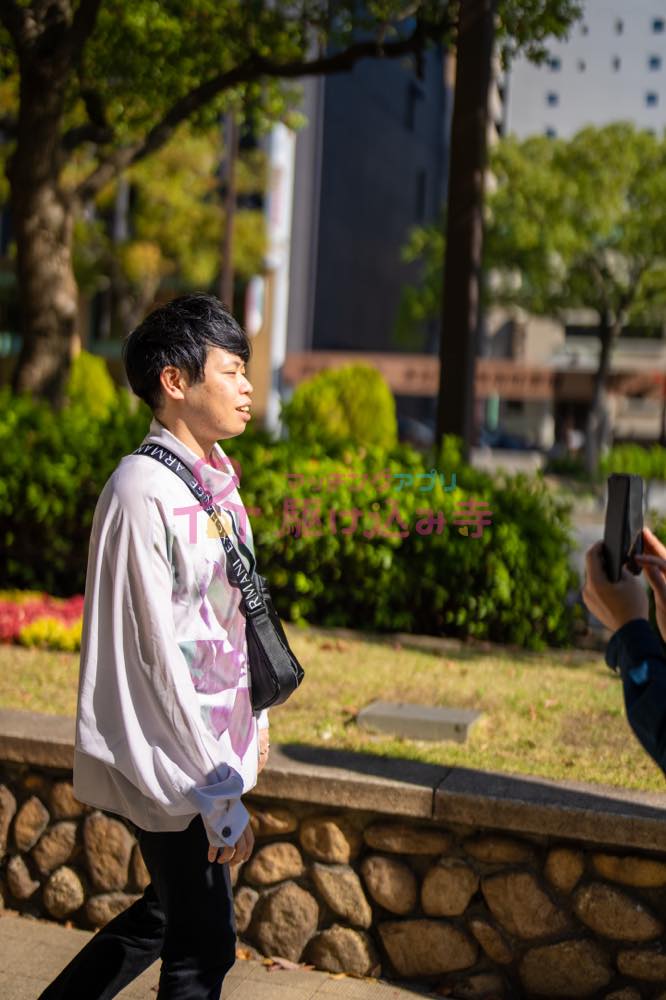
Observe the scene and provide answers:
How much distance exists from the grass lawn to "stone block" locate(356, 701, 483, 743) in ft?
0.21

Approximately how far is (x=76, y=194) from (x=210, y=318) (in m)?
8.25

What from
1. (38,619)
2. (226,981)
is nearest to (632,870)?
(226,981)

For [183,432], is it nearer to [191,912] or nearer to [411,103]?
[191,912]

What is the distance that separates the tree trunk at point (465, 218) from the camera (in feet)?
26.5

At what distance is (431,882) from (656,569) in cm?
197

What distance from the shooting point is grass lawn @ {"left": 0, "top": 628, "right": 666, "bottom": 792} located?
453cm

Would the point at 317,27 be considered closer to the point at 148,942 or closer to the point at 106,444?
the point at 106,444

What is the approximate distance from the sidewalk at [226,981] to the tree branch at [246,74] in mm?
7419

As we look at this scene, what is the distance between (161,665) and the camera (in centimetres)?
262

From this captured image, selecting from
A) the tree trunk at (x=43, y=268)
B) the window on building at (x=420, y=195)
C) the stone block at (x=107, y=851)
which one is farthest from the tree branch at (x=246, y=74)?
the window on building at (x=420, y=195)

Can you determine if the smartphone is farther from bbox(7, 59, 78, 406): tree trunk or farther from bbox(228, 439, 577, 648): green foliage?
bbox(7, 59, 78, 406): tree trunk

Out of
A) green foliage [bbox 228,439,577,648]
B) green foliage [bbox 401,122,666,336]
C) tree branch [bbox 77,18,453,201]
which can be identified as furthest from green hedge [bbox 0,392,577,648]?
green foliage [bbox 401,122,666,336]

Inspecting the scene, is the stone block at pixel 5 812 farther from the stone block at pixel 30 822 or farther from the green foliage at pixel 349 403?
the green foliage at pixel 349 403

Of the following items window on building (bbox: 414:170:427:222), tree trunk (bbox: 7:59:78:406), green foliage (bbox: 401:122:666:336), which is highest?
window on building (bbox: 414:170:427:222)
